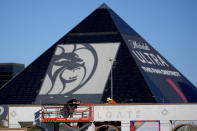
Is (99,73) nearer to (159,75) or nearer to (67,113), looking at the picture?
(159,75)

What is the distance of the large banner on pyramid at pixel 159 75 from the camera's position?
105 m

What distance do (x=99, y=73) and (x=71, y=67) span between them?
6.86 m

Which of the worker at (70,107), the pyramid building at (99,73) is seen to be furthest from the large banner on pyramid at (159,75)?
the worker at (70,107)

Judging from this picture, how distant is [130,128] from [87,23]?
68.2 m

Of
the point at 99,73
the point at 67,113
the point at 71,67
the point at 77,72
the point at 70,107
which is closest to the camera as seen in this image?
the point at 70,107

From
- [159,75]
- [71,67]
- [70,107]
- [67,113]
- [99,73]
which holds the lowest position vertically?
[67,113]

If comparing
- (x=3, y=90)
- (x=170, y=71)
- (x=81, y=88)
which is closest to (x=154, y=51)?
(x=170, y=71)

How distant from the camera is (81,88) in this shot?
107m

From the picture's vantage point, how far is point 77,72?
110938 millimetres

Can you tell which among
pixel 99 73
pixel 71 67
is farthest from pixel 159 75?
pixel 71 67

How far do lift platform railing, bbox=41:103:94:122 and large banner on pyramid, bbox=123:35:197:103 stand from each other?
43.0 m

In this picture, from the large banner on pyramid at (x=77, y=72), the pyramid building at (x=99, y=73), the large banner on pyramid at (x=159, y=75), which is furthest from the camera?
the large banner on pyramid at (x=77, y=72)

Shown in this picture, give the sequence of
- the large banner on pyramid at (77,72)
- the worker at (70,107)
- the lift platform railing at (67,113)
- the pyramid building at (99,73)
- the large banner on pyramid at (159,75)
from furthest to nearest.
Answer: the large banner on pyramid at (77,72) < the large banner on pyramid at (159,75) < the pyramid building at (99,73) < the worker at (70,107) < the lift platform railing at (67,113)

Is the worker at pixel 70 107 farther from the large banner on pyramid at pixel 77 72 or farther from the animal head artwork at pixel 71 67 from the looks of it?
the animal head artwork at pixel 71 67
